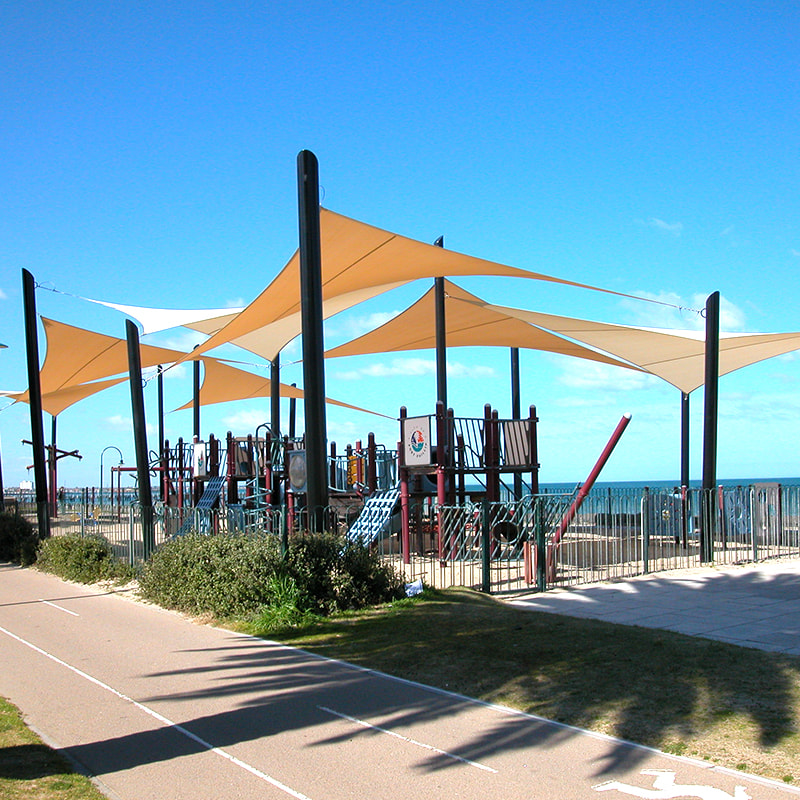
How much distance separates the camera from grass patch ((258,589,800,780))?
572 cm

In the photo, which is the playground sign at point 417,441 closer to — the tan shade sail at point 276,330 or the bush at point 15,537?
the tan shade sail at point 276,330

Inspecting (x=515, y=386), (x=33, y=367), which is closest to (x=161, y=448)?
(x=33, y=367)

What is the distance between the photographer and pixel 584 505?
15.7m

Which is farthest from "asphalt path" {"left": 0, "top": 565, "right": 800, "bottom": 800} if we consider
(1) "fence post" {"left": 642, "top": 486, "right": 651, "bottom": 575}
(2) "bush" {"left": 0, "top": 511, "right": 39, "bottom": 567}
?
(2) "bush" {"left": 0, "top": 511, "right": 39, "bottom": 567}

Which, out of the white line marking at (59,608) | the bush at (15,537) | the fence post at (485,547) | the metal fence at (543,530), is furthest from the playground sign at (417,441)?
the bush at (15,537)

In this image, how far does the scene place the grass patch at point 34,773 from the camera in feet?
15.6

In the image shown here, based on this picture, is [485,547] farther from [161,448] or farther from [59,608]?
[161,448]

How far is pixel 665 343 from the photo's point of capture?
22016mm

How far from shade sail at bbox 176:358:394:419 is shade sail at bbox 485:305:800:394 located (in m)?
15.5

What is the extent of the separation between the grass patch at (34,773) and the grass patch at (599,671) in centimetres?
316

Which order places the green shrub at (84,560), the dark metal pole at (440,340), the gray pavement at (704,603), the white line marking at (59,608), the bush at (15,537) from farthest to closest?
the bush at (15,537), the dark metal pole at (440,340), the green shrub at (84,560), the white line marking at (59,608), the gray pavement at (704,603)

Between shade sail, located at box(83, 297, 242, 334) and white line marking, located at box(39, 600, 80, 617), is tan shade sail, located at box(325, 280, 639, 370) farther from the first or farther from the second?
white line marking, located at box(39, 600, 80, 617)

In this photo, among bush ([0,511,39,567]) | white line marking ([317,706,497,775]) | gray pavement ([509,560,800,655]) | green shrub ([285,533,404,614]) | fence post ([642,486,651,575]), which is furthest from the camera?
bush ([0,511,39,567])

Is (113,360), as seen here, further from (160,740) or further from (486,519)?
(160,740)
